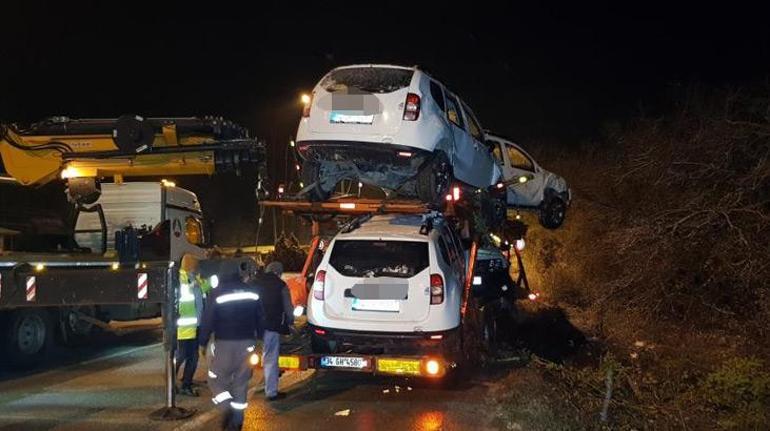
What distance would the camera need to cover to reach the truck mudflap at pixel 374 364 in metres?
7.88

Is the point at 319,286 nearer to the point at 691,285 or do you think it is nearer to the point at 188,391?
the point at 188,391

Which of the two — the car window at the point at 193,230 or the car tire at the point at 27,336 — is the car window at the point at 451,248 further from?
the car window at the point at 193,230

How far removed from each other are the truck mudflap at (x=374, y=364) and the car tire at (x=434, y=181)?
2.20 meters

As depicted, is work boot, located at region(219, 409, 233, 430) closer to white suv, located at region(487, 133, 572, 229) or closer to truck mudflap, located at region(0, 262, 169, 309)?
truck mudflap, located at region(0, 262, 169, 309)

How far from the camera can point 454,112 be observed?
10258mm

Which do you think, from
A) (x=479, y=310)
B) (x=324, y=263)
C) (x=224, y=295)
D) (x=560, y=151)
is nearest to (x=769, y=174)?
(x=479, y=310)

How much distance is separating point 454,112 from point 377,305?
3252 millimetres

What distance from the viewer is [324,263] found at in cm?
860

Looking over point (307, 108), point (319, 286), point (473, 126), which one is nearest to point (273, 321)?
point (319, 286)

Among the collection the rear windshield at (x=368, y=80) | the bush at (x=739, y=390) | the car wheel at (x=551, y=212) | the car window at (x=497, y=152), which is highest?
the rear windshield at (x=368, y=80)

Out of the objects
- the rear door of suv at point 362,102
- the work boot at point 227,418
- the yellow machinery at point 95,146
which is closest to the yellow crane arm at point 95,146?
the yellow machinery at point 95,146

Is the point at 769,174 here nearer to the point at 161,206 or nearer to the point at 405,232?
the point at 405,232

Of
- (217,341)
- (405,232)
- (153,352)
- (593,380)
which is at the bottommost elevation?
(153,352)

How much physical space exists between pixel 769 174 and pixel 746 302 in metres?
2.14
